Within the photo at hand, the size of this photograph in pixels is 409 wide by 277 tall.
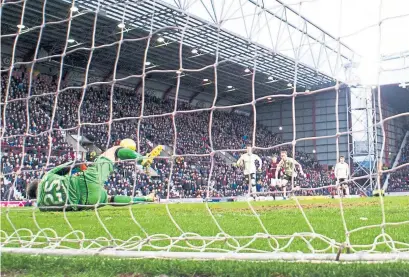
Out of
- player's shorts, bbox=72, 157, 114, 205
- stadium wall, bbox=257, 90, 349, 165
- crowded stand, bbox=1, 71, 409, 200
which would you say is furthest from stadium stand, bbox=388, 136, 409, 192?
player's shorts, bbox=72, 157, 114, 205

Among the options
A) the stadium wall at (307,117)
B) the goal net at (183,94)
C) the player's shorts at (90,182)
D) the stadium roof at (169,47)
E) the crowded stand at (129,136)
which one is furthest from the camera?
the stadium wall at (307,117)

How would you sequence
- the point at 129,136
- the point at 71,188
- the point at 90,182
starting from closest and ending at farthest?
the point at 71,188, the point at 90,182, the point at 129,136

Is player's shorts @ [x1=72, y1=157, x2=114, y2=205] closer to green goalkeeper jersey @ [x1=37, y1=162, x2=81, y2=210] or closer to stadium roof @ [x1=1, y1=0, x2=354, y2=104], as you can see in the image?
green goalkeeper jersey @ [x1=37, y1=162, x2=81, y2=210]

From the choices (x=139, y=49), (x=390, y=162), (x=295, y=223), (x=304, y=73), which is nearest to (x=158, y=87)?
(x=139, y=49)

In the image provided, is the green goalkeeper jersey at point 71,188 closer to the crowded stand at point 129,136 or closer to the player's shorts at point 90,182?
the player's shorts at point 90,182

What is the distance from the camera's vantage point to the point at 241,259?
9.46ft

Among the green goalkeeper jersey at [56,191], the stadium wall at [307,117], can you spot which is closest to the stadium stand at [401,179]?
the stadium wall at [307,117]

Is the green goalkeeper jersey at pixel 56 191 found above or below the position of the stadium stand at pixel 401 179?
below

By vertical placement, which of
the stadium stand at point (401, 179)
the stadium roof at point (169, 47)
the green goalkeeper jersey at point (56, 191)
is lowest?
the green goalkeeper jersey at point (56, 191)

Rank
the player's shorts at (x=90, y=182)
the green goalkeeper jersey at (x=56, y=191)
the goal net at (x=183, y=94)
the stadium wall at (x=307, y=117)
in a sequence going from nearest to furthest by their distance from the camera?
the green goalkeeper jersey at (x=56, y=191)
the player's shorts at (x=90, y=182)
the goal net at (x=183, y=94)
the stadium wall at (x=307, y=117)

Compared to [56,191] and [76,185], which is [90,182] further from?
[56,191]

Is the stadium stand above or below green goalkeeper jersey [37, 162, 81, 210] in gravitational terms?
above

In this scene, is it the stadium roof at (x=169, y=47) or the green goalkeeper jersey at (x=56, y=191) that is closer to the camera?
the green goalkeeper jersey at (x=56, y=191)

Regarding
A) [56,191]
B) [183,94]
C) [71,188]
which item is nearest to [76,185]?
[71,188]
